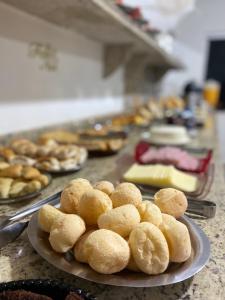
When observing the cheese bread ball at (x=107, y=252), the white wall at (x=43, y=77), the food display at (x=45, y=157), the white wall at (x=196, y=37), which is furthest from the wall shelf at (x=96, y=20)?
the white wall at (x=196, y=37)

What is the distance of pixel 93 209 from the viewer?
0.37 metres

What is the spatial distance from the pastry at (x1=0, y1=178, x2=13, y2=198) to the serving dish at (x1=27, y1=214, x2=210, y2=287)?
19 centimetres

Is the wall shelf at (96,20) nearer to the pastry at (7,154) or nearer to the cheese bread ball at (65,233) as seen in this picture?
the pastry at (7,154)

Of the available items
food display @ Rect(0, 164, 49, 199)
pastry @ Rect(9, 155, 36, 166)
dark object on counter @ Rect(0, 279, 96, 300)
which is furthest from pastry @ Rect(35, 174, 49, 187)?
dark object on counter @ Rect(0, 279, 96, 300)

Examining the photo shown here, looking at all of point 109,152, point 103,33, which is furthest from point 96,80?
point 109,152

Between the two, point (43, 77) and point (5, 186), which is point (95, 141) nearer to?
point (43, 77)

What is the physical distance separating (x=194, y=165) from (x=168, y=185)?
20 cm

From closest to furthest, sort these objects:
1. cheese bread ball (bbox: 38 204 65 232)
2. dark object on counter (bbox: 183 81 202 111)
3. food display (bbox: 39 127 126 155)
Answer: cheese bread ball (bbox: 38 204 65 232), food display (bbox: 39 127 126 155), dark object on counter (bbox: 183 81 202 111)

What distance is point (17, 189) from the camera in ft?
1.92

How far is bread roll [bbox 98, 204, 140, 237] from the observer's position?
35 centimetres

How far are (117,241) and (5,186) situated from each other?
0.34 meters

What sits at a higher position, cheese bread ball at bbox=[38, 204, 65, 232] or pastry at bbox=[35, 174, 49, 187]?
cheese bread ball at bbox=[38, 204, 65, 232]

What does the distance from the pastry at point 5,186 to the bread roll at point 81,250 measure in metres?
0.27

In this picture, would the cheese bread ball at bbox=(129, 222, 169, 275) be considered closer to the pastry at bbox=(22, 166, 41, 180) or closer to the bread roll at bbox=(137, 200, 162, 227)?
the bread roll at bbox=(137, 200, 162, 227)
